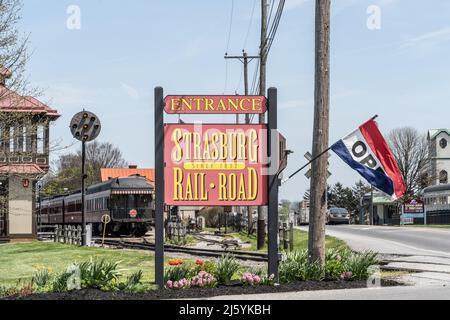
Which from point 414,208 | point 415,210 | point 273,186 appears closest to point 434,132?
point 414,208

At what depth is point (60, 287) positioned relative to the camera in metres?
13.6

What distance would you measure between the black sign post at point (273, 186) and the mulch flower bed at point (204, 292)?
60 cm

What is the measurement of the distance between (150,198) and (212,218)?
101ft

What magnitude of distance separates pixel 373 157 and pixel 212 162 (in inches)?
117

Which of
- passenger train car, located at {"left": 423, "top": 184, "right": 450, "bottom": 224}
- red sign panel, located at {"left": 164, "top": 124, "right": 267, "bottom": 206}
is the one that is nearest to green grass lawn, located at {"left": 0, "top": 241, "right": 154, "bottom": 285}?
red sign panel, located at {"left": 164, "top": 124, "right": 267, "bottom": 206}

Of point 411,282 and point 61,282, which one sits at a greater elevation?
point 61,282

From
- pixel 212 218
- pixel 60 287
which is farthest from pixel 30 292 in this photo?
pixel 212 218

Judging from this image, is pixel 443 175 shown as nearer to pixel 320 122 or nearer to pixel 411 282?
pixel 320 122

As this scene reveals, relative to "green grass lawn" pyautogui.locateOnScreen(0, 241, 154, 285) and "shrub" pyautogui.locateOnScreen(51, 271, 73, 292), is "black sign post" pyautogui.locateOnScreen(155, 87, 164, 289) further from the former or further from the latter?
"green grass lawn" pyautogui.locateOnScreen(0, 241, 154, 285)

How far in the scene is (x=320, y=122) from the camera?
624 inches

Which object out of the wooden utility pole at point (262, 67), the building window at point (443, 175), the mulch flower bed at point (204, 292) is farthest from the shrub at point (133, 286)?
the building window at point (443, 175)

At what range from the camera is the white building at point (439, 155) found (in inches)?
4541

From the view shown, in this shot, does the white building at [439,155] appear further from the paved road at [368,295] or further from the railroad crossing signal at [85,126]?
the paved road at [368,295]
